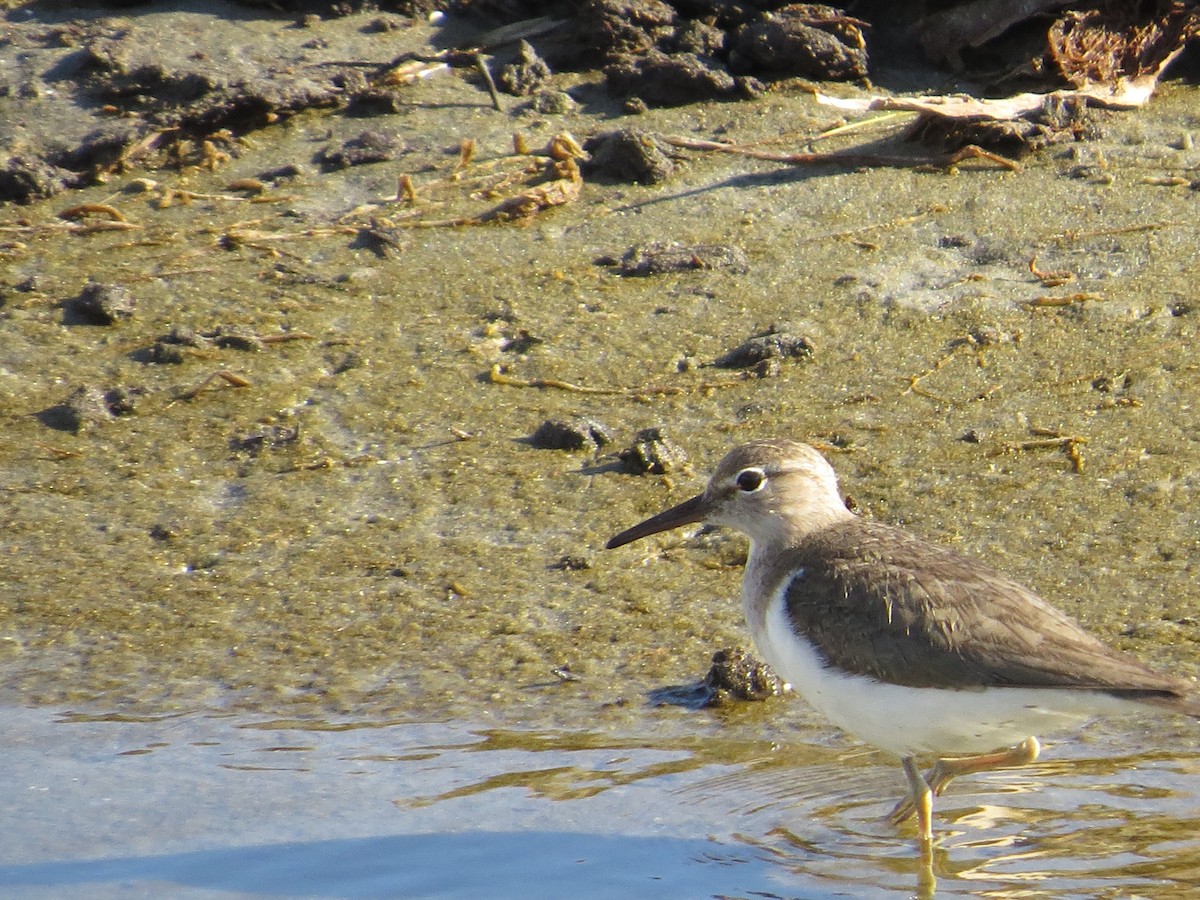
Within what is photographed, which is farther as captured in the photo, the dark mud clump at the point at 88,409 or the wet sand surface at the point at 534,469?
the dark mud clump at the point at 88,409

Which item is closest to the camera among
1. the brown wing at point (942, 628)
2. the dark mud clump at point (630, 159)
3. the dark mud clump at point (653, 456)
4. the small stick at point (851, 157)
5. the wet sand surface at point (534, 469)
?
the brown wing at point (942, 628)

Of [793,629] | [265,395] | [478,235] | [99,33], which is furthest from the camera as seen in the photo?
[99,33]

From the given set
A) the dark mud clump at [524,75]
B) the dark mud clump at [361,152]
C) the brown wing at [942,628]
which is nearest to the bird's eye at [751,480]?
the brown wing at [942,628]

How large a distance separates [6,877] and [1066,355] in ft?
18.4

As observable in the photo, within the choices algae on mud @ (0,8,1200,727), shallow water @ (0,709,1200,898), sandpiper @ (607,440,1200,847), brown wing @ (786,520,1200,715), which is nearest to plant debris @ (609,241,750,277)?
algae on mud @ (0,8,1200,727)

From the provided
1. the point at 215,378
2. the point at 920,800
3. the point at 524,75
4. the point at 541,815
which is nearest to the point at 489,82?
the point at 524,75

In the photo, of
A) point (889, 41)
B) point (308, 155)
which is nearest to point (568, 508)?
point (308, 155)

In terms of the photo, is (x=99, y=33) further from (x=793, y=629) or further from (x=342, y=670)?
(x=793, y=629)

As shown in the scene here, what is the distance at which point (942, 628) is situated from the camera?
561 centimetres

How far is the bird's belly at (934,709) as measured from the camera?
17.9 feet

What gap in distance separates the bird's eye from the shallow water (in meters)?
1.00

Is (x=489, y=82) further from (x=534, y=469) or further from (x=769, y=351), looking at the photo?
(x=534, y=469)

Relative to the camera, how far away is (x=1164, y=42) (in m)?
10.5

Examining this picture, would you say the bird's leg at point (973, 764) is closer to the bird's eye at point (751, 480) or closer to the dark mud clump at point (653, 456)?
the bird's eye at point (751, 480)
